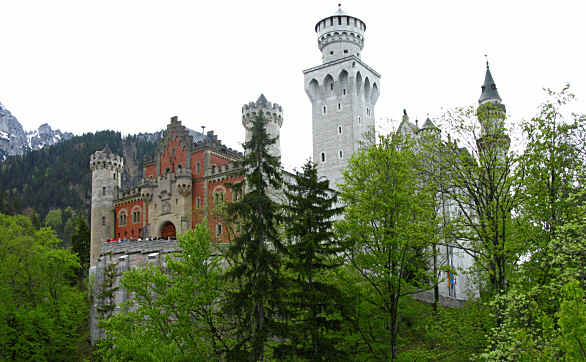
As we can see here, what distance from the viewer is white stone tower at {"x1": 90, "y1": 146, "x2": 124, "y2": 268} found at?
2159 inches

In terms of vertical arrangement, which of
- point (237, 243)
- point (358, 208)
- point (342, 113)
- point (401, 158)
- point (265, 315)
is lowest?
point (265, 315)

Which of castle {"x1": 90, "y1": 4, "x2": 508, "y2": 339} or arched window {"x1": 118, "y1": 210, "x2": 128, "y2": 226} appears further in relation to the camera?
arched window {"x1": 118, "y1": 210, "x2": 128, "y2": 226}

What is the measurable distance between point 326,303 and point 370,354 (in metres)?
3.04

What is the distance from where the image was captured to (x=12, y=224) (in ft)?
128

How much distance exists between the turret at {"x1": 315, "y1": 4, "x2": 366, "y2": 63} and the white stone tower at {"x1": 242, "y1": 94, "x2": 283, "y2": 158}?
10703 millimetres

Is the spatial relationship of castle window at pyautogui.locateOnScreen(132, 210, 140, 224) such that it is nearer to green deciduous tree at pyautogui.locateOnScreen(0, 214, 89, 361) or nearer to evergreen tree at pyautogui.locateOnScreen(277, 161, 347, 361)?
green deciduous tree at pyautogui.locateOnScreen(0, 214, 89, 361)

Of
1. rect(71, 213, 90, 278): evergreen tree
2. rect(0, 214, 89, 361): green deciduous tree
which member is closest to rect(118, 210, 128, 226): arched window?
rect(71, 213, 90, 278): evergreen tree

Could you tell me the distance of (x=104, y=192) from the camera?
56250mm

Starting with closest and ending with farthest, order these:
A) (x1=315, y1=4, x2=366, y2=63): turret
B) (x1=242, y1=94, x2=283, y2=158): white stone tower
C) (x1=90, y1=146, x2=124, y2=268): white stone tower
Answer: (x1=242, y1=94, x2=283, y2=158): white stone tower → (x1=315, y1=4, x2=366, y2=63): turret → (x1=90, y1=146, x2=124, y2=268): white stone tower

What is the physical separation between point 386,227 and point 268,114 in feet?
86.7

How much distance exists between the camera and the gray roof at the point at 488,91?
5375cm

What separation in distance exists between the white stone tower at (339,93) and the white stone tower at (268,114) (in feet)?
20.2

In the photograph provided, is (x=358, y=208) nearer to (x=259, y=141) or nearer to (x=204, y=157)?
(x=259, y=141)

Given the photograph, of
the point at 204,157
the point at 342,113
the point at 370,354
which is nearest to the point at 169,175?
the point at 204,157
